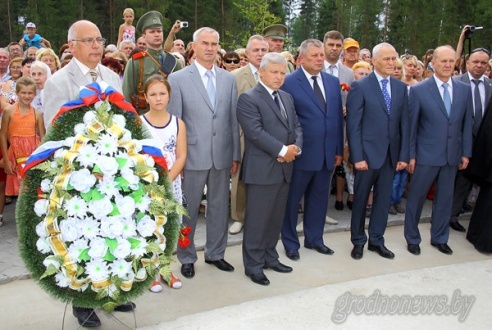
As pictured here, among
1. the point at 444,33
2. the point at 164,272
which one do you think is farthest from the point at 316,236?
the point at 444,33

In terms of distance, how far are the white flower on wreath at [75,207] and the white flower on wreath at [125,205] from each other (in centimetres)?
19

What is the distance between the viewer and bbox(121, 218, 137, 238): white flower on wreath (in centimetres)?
302

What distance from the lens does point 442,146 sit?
17.6 ft

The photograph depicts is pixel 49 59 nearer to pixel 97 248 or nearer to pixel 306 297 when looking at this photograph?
pixel 97 248

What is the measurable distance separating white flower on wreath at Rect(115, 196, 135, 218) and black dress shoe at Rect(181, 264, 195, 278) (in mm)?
1814

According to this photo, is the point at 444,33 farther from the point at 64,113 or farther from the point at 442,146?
the point at 64,113

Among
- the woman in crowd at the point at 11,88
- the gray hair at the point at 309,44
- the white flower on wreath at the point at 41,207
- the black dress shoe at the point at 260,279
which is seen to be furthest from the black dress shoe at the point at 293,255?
the woman in crowd at the point at 11,88

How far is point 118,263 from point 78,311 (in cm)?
87

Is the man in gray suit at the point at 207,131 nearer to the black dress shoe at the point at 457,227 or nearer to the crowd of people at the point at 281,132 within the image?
the crowd of people at the point at 281,132

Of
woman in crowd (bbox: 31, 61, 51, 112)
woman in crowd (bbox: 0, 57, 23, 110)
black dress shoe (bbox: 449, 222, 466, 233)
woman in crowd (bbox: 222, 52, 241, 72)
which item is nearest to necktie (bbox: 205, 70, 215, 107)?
woman in crowd (bbox: 222, 52, 241, 72)

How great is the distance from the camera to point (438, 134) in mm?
5355

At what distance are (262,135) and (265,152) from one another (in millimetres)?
186

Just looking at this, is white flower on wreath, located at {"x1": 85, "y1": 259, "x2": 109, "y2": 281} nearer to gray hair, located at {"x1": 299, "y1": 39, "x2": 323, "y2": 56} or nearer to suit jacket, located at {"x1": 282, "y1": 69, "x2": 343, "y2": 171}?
suit jacket, located at {"x1": 282, "y1": 69, "x2": 343, "y2": 171}

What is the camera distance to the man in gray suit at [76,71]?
12.4ft
